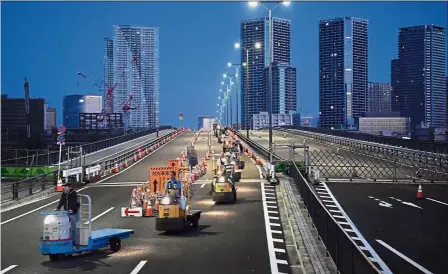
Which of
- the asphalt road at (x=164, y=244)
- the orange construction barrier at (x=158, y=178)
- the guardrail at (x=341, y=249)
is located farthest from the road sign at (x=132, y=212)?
the guardrail at (x=341, y=249)

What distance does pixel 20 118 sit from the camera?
92.4m

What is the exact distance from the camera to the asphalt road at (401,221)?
53.0ft

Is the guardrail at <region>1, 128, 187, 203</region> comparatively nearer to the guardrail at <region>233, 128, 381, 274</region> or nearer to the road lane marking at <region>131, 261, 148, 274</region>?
the road lane marking at <region>131, 261, 148, 274</region>

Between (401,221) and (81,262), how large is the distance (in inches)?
524

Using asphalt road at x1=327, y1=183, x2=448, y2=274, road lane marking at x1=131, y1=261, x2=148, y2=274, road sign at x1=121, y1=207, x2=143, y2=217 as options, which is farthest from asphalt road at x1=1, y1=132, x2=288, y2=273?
A: asphalt road at x1=327, y1=183, x2=448, y2=274

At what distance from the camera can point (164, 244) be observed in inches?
706

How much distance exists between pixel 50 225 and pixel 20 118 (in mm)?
82307

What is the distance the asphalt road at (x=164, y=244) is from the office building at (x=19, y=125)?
5798 cm

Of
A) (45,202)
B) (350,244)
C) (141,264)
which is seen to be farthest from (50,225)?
(45,202)

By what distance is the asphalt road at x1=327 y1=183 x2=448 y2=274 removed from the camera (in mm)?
16156

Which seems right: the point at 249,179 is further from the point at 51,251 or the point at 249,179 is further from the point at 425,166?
the point at 51,251

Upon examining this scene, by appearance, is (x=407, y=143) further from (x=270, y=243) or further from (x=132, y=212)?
(x=270, y=243)

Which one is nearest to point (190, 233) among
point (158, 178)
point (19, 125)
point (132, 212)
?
point (132, 212)

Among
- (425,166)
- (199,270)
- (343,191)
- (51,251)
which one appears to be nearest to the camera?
(199,270)
